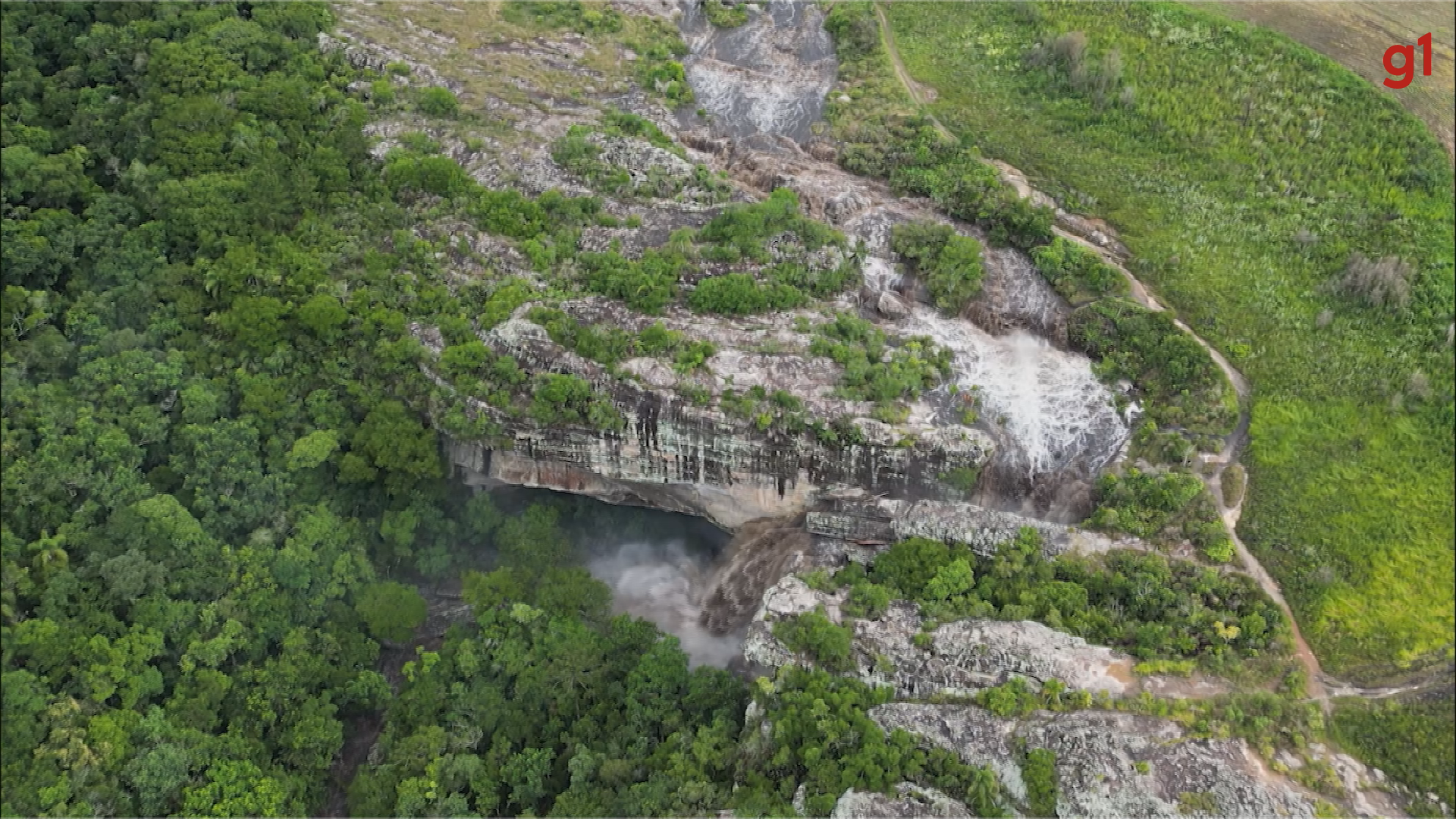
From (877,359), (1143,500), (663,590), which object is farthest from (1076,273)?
(663,590)

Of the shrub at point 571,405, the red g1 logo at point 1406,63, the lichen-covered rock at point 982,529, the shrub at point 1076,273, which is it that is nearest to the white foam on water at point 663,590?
the shrub at point 571,405

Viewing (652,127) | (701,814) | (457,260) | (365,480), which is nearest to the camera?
(701,814)

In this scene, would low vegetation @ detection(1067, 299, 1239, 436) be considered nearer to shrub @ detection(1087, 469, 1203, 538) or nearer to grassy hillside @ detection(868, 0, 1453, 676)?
grassy hillside @ detection(868, 0, 1453, 676)

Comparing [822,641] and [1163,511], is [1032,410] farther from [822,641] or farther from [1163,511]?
[822,641]

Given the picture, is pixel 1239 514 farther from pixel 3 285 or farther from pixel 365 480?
pixel 3 285

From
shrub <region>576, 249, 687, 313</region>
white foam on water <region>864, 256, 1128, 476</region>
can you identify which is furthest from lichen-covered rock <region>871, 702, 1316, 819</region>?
shrub <region>576, 249, 687, 313</region>

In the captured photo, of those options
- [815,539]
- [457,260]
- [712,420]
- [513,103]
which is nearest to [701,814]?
[815,539]

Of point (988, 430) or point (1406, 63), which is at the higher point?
point (1406, 63)
